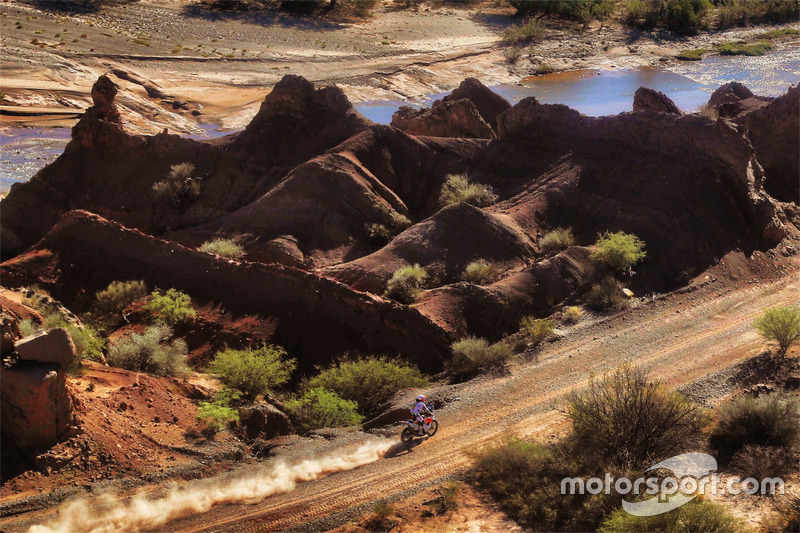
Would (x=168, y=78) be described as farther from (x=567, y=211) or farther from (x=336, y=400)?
(x=336, y=400)

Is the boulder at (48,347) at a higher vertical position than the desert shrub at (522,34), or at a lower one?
lower

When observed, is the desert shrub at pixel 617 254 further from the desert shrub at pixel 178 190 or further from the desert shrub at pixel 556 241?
the desert shrub at pixel 178 190

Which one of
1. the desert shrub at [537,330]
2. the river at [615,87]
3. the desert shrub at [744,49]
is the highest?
the desert shrub at [744,49]

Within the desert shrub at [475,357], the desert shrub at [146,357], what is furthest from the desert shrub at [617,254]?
the desert shrub at [146,357]

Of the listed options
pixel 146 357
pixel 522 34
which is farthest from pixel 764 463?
pixel 522 34

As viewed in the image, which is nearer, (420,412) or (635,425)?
(635,425)

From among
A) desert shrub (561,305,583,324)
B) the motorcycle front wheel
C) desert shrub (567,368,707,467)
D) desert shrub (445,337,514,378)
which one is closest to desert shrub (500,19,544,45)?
desert shrub (561,305,583,324)

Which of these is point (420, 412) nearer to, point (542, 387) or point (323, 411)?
point (323, 411)
